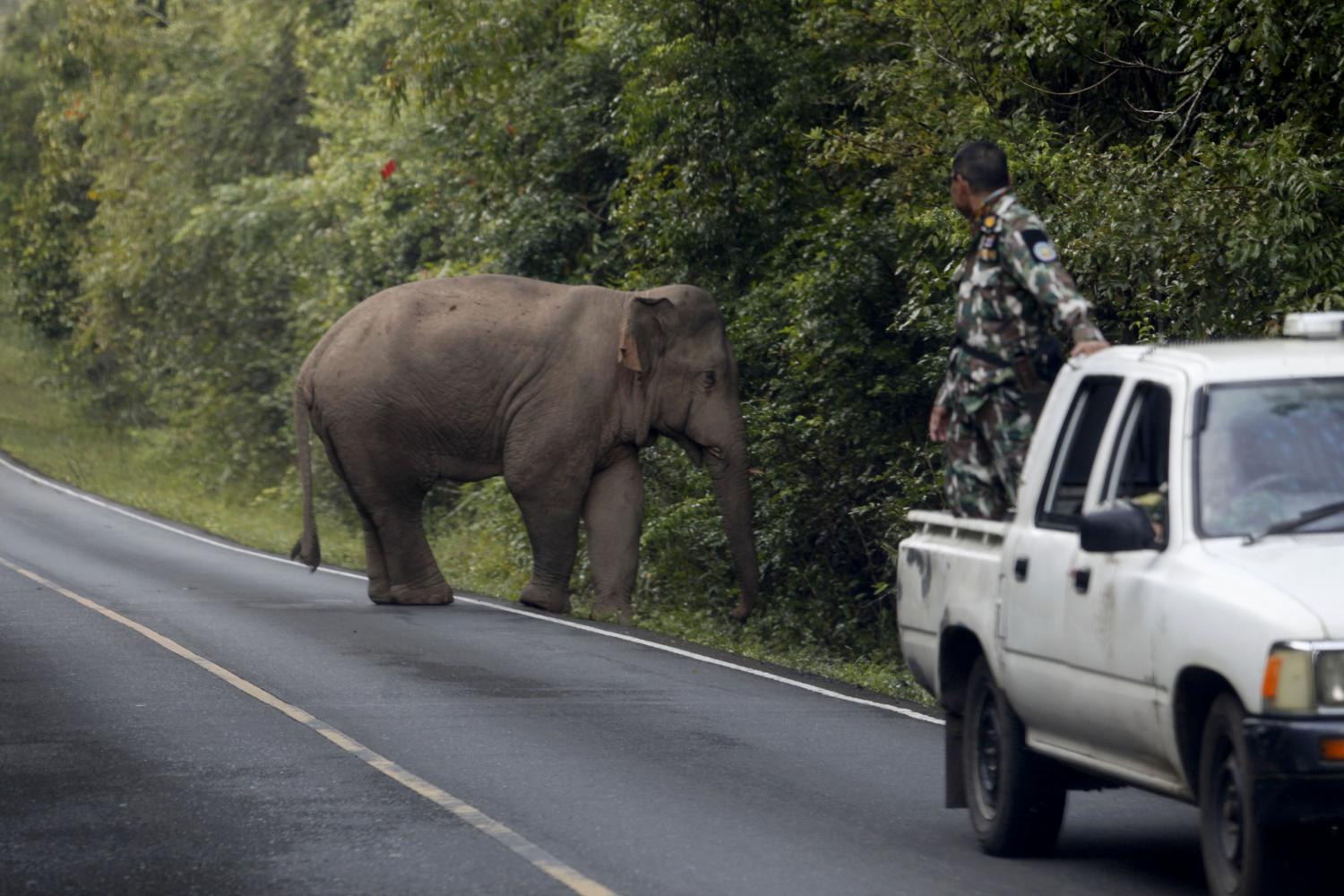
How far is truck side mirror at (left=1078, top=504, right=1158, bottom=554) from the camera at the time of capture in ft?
21.4

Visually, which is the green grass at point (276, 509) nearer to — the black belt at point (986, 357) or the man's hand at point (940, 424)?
the man's hand at point (940, 424)

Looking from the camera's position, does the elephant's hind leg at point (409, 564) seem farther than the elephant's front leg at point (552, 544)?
Yes

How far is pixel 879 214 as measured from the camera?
1883 centimetres

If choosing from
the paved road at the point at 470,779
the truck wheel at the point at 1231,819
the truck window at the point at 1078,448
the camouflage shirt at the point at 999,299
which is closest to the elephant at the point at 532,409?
the paved road at the point at 470,779

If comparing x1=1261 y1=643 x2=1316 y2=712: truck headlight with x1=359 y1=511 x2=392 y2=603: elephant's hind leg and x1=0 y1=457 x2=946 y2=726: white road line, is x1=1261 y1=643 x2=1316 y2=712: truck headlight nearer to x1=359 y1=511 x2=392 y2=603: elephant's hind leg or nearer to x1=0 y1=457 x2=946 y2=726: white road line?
x1=0 y1=457 x2=946 y2=726: white road line

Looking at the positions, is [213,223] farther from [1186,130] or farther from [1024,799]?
[1024,799]

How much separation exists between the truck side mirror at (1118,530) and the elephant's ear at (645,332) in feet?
40.8

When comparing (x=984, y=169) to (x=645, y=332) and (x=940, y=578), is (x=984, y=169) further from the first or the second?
(x=645, y=332)

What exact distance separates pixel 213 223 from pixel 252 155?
297 centimetres

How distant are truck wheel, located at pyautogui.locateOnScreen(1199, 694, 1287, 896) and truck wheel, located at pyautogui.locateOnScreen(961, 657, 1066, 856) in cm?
125

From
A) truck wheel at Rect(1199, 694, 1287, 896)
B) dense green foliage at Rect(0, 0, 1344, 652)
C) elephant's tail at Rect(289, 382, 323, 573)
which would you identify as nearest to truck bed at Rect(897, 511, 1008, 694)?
truck wheel at Rect(1199, 694, 1287, 896)

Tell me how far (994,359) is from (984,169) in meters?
0.75

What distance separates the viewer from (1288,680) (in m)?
5.88

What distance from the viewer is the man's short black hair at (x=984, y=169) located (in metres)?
8.50
